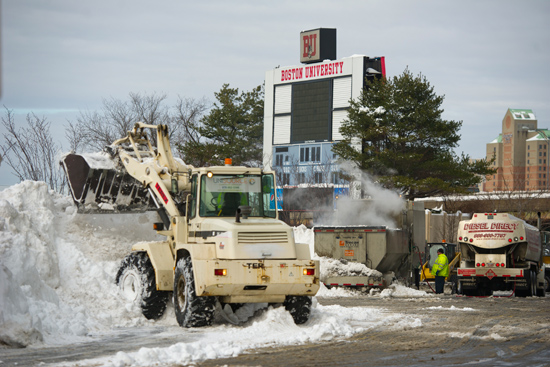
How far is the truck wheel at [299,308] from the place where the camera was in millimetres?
13625

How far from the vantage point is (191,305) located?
43.1 ft

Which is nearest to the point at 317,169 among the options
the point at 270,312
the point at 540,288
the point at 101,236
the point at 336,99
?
the point at 336,99

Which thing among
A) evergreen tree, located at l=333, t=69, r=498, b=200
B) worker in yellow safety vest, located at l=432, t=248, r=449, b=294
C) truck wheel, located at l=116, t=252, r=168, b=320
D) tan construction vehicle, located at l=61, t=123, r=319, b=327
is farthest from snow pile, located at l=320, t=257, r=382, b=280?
evergreen tree, located at l=333, t=69, r=498, b=200

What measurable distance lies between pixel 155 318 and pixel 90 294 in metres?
1.28

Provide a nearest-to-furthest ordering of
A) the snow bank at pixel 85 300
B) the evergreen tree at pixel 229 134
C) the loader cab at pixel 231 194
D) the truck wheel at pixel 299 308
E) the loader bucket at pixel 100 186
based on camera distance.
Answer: the snow bank at pixel 85 300 < the truck wheel at pixel 299 308 < the loader cab at pixel 231 194 < the loader bucket at pixel 100 186 < the evergreen tree at pixel 229 134

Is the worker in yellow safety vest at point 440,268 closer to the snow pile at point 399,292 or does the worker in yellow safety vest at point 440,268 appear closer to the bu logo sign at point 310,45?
the snow pile at point 399,292

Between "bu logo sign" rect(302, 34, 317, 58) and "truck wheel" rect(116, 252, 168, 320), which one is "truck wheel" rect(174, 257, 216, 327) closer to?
"truck wheel" rect(116, 252, 168, 320)

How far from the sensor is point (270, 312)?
13.4 meters

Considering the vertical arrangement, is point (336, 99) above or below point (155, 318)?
above

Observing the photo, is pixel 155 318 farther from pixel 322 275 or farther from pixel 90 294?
pixel 322 275

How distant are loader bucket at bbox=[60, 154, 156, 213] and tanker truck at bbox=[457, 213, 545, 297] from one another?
11577mm

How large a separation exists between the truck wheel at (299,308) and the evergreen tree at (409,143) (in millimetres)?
33778

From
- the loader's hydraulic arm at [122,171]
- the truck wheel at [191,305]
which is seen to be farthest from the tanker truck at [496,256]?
the truck wheel at [191,305]

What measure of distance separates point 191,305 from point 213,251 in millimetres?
A: 981
